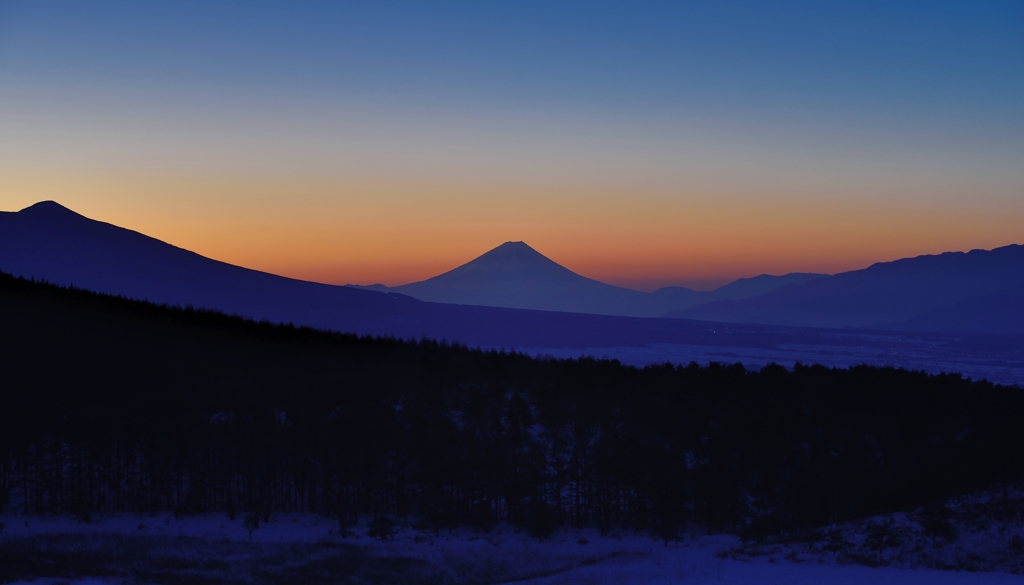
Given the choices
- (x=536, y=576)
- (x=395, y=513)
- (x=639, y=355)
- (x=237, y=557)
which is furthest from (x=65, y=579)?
(x=639, y=355)

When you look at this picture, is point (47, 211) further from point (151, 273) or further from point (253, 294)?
point (253, 294)

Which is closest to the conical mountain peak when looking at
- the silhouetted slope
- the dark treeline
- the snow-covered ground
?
the silhouetted slope

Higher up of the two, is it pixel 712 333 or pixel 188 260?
pixel 188 260

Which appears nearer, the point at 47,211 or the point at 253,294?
the point at 253,294

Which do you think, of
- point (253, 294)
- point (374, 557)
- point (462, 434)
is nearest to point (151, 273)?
point (253, 294)

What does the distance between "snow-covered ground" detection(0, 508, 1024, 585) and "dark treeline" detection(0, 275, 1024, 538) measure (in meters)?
1.63

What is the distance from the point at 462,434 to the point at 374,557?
414 inches

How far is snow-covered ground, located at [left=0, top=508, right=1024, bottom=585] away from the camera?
20375 mm

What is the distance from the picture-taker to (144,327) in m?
42.2

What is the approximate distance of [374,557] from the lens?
23516 mm

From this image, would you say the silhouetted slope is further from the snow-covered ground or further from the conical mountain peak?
the snow-covered ground

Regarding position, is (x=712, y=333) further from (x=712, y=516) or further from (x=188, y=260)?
(x=712, y=516)

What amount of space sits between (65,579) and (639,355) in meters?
98.2

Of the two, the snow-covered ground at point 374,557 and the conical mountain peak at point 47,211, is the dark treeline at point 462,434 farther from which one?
the conical mountain peak at point 47,211
